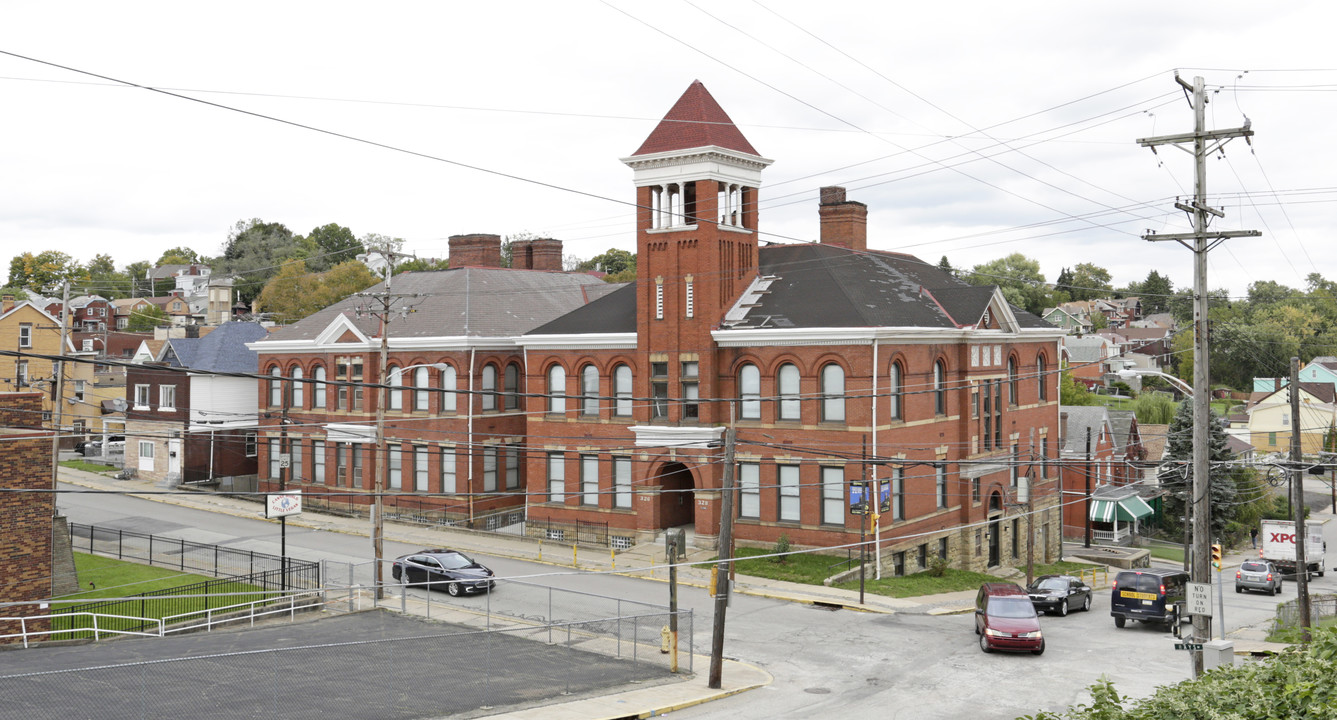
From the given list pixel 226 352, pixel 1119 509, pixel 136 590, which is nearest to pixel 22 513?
pixel 136 590

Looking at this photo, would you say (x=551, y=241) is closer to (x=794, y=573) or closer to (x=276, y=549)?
(x=276, y=549)

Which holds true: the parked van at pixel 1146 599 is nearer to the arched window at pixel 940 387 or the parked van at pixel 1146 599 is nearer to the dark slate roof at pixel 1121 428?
the arched window at pixel 940 387

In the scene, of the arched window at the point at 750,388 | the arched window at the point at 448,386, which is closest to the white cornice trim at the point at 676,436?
the arched window at the point at 750,388

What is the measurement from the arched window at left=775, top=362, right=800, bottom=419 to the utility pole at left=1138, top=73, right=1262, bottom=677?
1801cm

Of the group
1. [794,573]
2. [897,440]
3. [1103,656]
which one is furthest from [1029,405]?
[1103,656]

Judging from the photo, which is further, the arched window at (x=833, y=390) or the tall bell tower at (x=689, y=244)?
the tall bell tower at (x=689, y=244)

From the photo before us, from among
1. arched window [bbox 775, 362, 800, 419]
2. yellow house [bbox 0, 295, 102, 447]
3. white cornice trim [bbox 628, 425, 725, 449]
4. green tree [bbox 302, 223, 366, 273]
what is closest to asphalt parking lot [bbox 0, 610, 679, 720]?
white cornice trim [bbox 628, 425, 725, 449]

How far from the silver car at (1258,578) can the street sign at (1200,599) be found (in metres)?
31.0

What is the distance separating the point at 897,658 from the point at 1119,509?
130 feet

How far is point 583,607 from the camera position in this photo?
3391cm

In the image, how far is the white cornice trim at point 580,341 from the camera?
149ft

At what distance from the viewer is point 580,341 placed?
4681 centimetres

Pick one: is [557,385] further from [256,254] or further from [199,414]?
[256,254]

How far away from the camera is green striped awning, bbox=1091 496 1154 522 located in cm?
6225
